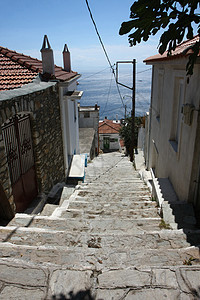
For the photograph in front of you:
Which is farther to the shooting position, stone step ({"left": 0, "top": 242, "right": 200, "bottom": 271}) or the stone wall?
the stone wall

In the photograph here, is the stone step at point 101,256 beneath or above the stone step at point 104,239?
above

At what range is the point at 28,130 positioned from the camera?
5.16 m

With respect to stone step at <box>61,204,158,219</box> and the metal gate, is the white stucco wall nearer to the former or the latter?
stone step at <box>61,204,158,219</box>

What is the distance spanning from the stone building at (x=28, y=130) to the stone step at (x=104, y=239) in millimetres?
858

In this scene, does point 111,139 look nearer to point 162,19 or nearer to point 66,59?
point 66,59

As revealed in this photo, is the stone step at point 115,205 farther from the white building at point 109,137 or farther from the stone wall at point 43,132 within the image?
the white building at point 109,137

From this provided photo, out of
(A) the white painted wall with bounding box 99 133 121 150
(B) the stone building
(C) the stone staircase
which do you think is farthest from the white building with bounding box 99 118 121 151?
(C) the stone staircase

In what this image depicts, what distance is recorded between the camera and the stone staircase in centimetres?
199

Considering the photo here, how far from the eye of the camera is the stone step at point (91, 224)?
12.9 ft

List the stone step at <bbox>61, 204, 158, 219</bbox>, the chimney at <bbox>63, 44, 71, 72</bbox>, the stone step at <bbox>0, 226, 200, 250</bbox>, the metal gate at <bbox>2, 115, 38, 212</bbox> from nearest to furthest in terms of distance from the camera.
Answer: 1. the stone step at <bbox>0, 226, 200, 250</bbox>
2. the metal gate at <bbox>2, 115, 38, 212</bbox>
3. the stone step at <bbox>61, 204, 158, 219</bbox>
4. the chimney at <bbox>63, 44, 71, 72</bbox>

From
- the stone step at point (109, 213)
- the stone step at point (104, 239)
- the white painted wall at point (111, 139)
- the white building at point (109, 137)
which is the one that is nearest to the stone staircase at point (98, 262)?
the stone step at point (104, 239)

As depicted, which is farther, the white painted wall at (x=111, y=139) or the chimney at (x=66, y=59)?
A: the white painted wall at (x=111, y=139)

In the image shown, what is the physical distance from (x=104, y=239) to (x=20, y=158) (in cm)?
264

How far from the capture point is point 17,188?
474 cm
